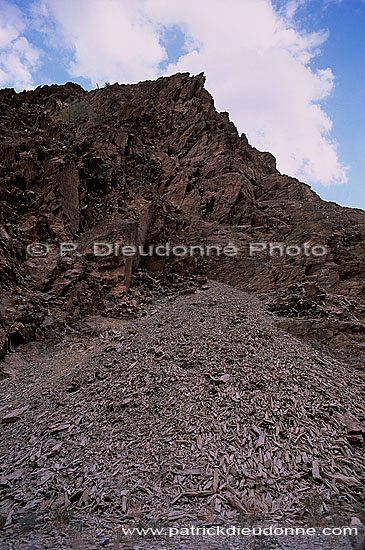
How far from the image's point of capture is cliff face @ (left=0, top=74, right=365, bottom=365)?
37.1ft

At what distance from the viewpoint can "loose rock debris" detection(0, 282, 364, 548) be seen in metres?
4.48

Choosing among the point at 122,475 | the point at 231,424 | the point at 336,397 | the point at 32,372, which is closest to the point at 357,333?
the point at 336,397

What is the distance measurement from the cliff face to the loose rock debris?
8.08ft

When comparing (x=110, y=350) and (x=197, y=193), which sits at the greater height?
(x=197, y=193)

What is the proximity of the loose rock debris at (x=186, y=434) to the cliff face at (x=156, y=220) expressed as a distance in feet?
8.08

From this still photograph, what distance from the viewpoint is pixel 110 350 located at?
8836 millimetres

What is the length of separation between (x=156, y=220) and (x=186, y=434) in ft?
41.6

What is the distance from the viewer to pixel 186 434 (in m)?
5.66

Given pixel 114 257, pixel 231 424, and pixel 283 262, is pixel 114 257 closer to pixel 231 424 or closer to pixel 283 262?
pixel 283 262

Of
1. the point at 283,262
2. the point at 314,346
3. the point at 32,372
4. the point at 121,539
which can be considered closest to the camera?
the point at 121,539

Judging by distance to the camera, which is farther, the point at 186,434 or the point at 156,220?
the point at 156,220

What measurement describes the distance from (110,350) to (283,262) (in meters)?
9.85

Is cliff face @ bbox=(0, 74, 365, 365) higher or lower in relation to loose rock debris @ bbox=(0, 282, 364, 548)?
higher

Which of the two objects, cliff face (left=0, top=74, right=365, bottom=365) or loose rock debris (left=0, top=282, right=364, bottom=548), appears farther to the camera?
cliff face (left=0, top=74, right=365, bottom=365)
